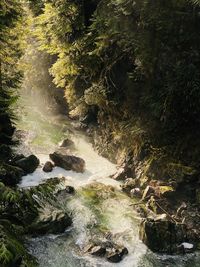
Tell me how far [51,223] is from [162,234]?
3.30 meters

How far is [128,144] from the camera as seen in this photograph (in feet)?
53.2

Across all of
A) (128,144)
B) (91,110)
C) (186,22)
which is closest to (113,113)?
(128,144)

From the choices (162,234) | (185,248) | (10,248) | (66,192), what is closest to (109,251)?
(162,234)

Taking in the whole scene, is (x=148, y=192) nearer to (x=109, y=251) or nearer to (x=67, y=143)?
(x=109, y=251)

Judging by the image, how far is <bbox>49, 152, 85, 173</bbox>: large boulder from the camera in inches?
637

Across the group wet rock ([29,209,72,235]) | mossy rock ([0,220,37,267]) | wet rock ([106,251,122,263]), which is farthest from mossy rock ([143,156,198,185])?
mossy rock ([0,220,37,267])

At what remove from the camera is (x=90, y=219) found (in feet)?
40.5

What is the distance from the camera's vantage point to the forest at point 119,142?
10.9 metres

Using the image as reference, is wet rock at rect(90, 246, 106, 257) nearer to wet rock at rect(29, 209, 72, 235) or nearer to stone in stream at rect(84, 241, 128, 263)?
stone in stream at rect(84, 241, 128, 263)

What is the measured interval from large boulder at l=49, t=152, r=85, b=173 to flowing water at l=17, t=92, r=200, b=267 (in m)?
0.25

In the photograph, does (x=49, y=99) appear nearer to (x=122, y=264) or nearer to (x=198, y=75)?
(x=198, y=75)

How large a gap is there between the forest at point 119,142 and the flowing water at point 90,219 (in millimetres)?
33

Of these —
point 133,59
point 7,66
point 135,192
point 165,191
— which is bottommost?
point 135,192

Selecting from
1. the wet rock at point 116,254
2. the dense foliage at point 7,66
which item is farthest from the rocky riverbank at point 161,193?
the dense foliage at point 7,66
